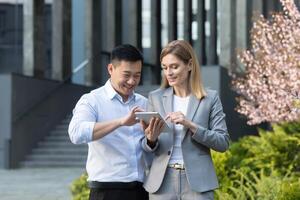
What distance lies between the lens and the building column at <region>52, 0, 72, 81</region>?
21641mm

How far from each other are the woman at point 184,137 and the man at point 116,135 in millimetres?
78

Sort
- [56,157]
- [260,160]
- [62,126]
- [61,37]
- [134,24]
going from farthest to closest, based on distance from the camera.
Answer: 1. [134,24]
2. [61,37]
3. [62,126]
4. [56,157]
5. [260,160]

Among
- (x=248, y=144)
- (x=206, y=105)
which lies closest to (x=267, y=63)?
(x=248, y=144)

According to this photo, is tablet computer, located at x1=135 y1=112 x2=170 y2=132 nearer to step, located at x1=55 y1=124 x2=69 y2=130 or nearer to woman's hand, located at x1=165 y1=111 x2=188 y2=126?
woman's hand, located at x1=165 y1=111 x2=188 y2=126

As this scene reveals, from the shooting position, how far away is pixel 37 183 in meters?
13.5

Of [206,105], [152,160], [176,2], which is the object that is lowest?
[152,160]

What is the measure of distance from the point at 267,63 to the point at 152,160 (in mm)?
7330

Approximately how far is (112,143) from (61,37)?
60.3 ft

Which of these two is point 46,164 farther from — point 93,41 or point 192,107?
point 192,107

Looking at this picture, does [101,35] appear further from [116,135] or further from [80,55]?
[116,135]

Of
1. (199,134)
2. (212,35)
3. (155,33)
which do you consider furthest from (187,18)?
(199,134)

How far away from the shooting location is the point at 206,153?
3684 mm

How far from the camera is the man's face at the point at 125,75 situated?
11.7 ft

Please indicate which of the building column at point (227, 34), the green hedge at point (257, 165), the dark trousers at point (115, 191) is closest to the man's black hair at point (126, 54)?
the dark trousers at point (115, 191)
